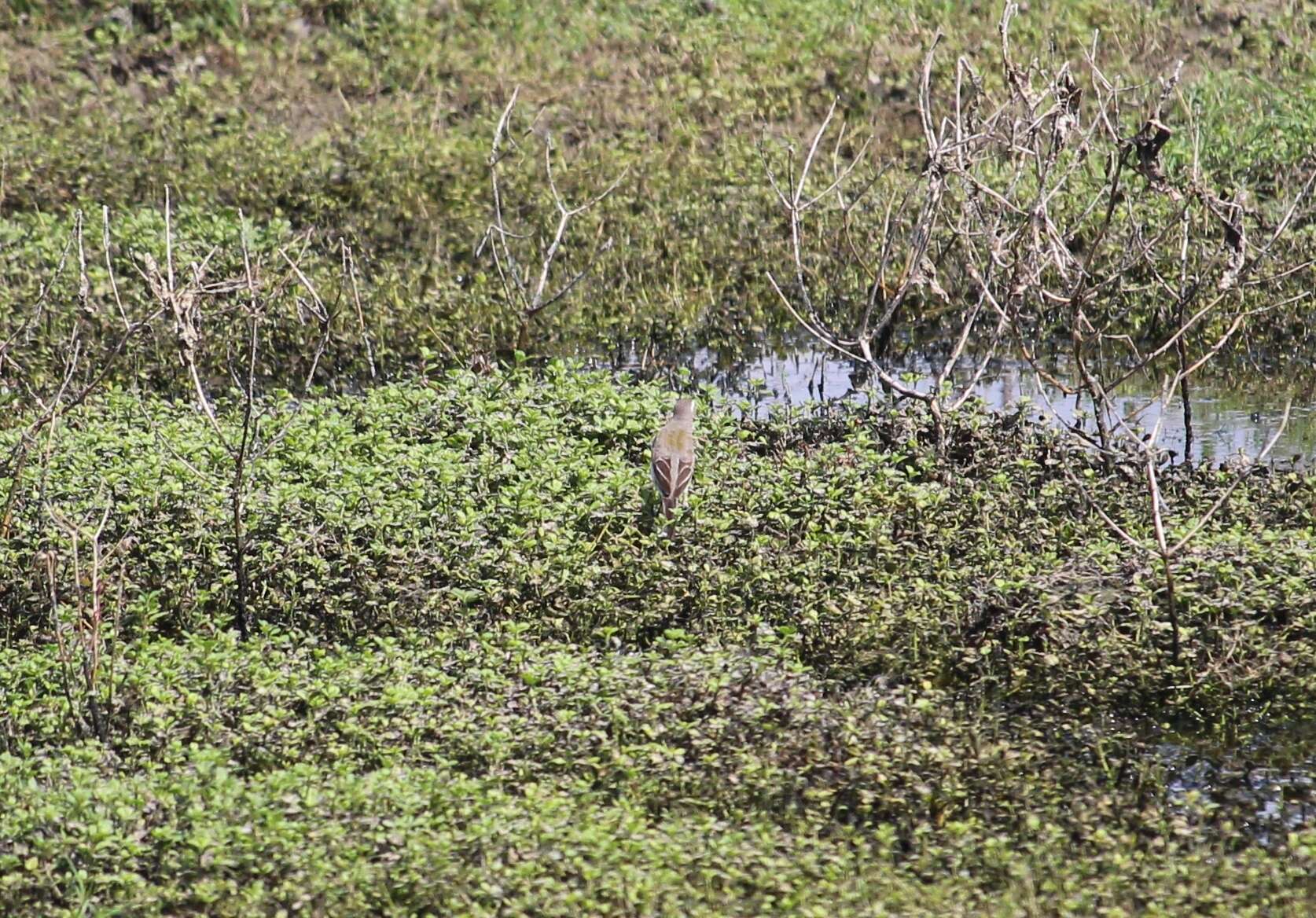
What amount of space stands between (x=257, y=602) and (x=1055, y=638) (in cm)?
288

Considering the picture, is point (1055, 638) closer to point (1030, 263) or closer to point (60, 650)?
point (1030, 263)

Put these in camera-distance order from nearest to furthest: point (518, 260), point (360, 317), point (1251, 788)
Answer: point (1251, 788) → point (360, 317) → point (518, 260)

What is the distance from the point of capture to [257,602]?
6.25 metres

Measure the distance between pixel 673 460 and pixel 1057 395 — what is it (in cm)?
329

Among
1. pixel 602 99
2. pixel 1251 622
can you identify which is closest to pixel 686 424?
pixel 1251 622

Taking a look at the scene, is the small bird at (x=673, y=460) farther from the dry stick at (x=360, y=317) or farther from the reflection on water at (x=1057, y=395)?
the dry stick at (x=360, y=317)

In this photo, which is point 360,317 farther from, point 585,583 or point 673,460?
point 585,583

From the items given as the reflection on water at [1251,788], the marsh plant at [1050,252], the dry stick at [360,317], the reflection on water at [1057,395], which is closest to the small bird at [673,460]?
the marsh plant at [1050,252]

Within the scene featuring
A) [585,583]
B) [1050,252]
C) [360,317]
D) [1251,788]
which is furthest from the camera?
[360,317]

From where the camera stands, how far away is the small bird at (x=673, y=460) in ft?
21.6

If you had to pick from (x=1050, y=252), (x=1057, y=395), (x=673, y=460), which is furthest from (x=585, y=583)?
(x=1057, y=395)

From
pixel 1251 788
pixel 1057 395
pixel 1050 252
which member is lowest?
pixel 1057 395

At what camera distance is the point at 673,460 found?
6.64 m

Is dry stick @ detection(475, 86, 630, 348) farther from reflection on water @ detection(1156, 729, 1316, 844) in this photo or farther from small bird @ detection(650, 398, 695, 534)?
reflection on water @ detection(1156, 729, 1316, 844)
